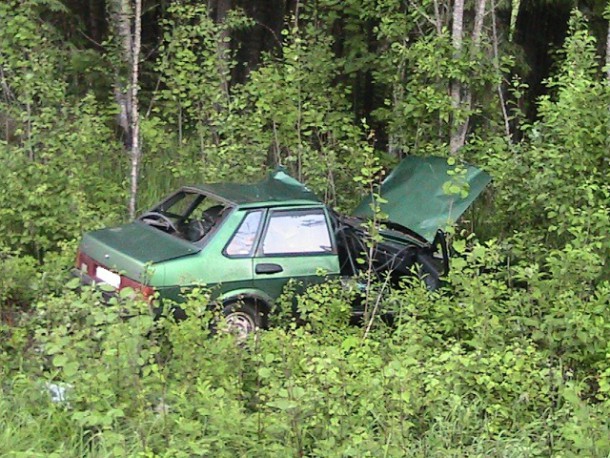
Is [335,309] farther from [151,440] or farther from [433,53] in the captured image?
[433,53]

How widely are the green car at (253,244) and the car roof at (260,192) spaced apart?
0.04 ft

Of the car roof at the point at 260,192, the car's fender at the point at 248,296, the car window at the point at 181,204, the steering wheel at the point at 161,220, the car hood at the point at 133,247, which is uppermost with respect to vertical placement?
the car roof at the point at 260,192

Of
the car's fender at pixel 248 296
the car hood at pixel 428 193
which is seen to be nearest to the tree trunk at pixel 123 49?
the car hood at pixel 428 193

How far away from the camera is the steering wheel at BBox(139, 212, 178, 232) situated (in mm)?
8516

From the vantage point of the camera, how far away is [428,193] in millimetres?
9594

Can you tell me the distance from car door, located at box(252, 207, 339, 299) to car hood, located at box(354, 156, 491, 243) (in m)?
1.06

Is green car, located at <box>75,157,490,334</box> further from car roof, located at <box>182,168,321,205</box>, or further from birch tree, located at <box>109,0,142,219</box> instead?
birch tree, located at <box>109,0,142,219</box>

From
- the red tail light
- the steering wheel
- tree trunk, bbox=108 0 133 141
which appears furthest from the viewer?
tree trunk, bbox=108 0 133 141

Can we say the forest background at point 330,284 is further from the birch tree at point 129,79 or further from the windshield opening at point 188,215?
the windshield opening at point 188,215

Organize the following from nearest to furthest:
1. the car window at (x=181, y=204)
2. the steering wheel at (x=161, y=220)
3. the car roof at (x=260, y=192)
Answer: the car roof at (x=260, y=192), the steering wheel at (x=161, y=220), the car window at (x=181, y=204)

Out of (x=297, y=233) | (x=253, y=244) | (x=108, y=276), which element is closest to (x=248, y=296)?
(x=253, y=244)

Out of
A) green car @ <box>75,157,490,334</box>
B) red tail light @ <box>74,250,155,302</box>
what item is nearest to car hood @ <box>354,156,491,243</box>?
green car @ <box>75,157,490,334</box>

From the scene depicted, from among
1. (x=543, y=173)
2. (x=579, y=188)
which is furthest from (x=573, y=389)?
(x=543, y=173)

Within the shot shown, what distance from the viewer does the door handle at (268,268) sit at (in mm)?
8077
